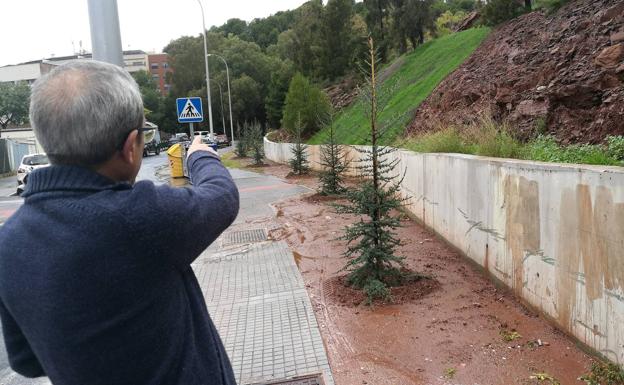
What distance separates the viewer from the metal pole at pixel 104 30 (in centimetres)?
427

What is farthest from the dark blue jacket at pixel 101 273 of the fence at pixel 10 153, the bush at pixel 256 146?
the fence at pixel 10 153

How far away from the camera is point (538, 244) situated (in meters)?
4.62

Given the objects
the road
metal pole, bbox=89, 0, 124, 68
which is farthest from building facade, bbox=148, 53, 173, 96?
metal pole, bbox=89, 0, 124, 68

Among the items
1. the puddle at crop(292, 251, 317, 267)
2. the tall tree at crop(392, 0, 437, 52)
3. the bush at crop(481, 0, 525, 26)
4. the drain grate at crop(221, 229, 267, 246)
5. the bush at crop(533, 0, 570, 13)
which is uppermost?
the tall tree at crop(392, 0, 437, 52)

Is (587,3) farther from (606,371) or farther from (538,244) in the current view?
(606,371)

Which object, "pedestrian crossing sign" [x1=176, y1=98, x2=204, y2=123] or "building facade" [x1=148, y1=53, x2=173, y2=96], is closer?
"pedestrian crossing sign" [x1=176, y1=98, x2=204, y2=123]

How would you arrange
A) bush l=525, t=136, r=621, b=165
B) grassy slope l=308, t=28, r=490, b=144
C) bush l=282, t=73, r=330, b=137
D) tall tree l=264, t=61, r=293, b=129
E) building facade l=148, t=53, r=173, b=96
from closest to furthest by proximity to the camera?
bush l=525, t=136, r=621, b=165, grassy slope l=308, t=28, r=490, b=144, bush l=282, t=73, r=330, b=137, tall tree l=264, t=61, r=293, b=129, building facade l=148, t=53, r=173, b=96

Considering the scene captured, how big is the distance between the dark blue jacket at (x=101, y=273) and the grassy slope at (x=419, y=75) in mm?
14834

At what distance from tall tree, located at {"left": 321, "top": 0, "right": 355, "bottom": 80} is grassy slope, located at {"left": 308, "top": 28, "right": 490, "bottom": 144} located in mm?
8825

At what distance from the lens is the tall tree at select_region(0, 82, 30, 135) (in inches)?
2120

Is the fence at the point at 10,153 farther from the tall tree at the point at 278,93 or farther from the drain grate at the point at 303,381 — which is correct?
the drain grate at the point at 303,381

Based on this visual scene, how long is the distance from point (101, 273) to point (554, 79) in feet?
30.1

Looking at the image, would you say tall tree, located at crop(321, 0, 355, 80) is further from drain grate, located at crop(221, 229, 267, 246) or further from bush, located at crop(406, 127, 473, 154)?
bush, located at crop(406, 127, 473, 154)

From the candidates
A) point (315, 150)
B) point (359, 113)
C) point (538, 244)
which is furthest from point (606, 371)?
point (359, 113)
